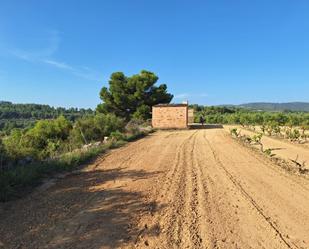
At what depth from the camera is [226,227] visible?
471 cm

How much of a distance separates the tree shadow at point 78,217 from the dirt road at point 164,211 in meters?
0.01

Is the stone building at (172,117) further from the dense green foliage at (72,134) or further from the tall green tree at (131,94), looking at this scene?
the tall green tree at (131,94)

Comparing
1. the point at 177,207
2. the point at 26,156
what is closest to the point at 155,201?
the point at 177,207

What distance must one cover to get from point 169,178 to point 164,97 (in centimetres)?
3192

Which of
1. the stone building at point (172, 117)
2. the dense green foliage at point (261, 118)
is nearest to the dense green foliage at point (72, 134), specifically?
the stone building at point (172, 117)

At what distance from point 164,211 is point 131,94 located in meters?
33.7

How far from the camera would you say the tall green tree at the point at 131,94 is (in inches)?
1491

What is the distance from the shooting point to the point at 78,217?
5.05 metres

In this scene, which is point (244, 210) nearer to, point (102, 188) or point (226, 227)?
point (226, 227)

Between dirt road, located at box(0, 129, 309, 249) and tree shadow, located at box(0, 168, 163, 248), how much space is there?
13 millimetres

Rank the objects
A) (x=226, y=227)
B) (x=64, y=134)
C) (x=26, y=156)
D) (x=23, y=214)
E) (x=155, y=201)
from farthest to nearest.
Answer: (x=64, y=134)
(x=26, y=156)
(x=155, y=201)
(x=23, y=214)
(x=226, y=227)

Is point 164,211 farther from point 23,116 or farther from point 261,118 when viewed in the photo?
point 23,116

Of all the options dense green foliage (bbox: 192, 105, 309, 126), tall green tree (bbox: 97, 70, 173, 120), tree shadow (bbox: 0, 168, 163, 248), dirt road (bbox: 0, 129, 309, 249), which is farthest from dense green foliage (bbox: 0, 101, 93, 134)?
dense green foliage (bbox: 192, 105, 309, 126)

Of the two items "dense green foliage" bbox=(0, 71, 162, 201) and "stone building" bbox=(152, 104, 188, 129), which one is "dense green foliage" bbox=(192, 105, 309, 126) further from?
"dense green foliage" bbox=(0, 71, 162, 201)
